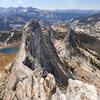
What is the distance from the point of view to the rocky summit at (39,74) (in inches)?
510

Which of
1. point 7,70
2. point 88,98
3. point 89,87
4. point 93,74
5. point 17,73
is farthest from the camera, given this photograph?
point 93,74

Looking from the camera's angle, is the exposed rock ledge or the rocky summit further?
the rocky summit

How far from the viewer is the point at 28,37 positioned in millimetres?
26469

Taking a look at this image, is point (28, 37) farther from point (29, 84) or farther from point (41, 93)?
point (41, 93)

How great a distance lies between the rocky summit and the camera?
12953 mm

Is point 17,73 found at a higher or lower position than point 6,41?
higher

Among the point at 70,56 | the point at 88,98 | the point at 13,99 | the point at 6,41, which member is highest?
the point at 88,98

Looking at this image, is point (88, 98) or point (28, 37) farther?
point (28, 37)

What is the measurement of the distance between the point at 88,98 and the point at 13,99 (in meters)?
8.69

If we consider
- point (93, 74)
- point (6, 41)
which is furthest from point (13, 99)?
point (6, 41)

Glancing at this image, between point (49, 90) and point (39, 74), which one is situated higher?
point (49, 90)

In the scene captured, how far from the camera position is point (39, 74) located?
17.0 meters

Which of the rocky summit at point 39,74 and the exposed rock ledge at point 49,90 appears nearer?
the exposed rock ledge at point 49,90

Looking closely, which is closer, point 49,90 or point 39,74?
point 49,90
